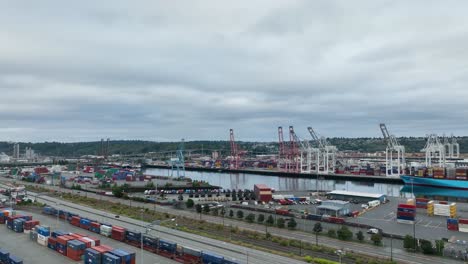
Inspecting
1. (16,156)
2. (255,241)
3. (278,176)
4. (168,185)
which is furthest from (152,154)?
(255,241)

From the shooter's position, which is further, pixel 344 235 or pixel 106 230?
pixel 106 230

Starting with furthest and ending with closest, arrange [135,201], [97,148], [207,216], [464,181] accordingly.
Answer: [97,148]
[464,181]
[135,201]
[207,216]

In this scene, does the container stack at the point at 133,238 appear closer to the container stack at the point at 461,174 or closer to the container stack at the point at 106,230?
the container stack at the point at 106,230

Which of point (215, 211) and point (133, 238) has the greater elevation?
point (133, 238)

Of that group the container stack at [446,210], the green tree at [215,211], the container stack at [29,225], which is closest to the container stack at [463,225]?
the container stack at [446,210]

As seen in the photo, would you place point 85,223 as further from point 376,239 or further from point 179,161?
point 179,161

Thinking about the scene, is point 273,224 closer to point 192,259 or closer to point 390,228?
point 390,228

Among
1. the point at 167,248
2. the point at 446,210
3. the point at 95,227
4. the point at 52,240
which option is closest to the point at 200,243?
the point at 167,248
